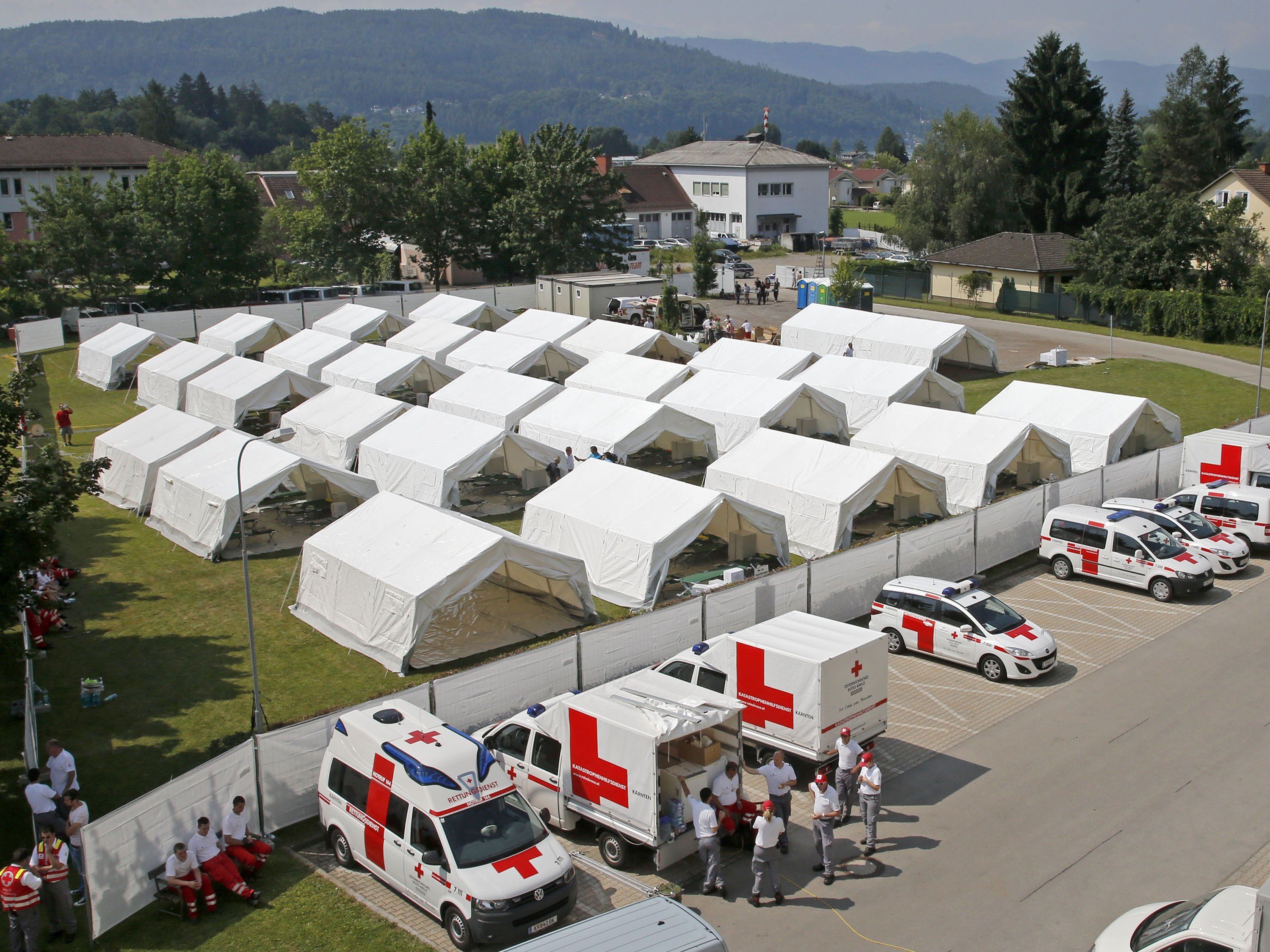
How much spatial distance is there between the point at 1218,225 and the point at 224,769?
166ft

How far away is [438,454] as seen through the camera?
85.5 feet

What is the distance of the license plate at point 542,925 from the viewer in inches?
428

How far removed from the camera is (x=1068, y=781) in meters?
14.2

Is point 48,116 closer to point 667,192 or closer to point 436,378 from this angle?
point 667,192

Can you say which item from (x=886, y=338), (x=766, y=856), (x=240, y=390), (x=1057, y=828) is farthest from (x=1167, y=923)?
(x=886, y=338)

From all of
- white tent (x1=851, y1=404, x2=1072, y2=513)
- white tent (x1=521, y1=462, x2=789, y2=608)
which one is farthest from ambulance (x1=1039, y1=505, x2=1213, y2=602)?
white tent (x1=521, y1=462, x2=789, y2=608)

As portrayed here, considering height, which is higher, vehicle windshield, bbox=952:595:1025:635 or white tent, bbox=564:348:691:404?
white tent, bbox=564:348:691:404

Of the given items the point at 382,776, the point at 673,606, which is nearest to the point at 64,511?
the point at 382,776

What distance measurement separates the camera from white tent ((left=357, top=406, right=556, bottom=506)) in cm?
2558

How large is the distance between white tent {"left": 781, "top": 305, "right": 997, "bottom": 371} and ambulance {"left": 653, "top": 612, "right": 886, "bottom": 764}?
2386 cm

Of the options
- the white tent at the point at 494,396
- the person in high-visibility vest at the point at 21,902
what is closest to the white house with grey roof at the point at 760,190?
the white tent at the point at 494,396

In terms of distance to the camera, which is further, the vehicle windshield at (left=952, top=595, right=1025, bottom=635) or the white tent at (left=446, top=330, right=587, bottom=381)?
the white tent at (left=446, top=330, right=587, bottom=381)

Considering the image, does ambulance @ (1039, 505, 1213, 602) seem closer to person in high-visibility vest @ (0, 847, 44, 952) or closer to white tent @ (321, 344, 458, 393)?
person in high-visibility vest @ (0, 847, 44, 952)

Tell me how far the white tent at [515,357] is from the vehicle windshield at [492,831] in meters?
27.0
